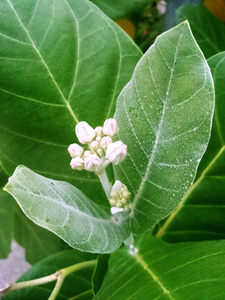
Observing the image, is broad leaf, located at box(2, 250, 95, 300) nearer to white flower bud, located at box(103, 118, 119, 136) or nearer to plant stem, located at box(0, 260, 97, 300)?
plant stem, located at box(0, 260, 97, 300)

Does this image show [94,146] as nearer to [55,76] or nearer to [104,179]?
[104,179]

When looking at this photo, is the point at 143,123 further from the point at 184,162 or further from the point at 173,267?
the point at 173,267

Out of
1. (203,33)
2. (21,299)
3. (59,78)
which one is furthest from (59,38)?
(21,299)

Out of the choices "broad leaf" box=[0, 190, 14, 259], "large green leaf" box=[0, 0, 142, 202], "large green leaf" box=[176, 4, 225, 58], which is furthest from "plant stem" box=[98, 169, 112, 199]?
"large green leaf" box=[176, 4, 225, 58]

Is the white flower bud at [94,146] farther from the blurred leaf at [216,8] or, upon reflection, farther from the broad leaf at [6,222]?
the blurred leaf at [216,8]

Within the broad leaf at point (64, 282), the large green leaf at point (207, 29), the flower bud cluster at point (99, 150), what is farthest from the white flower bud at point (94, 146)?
the large green leaf at point (207, 29)

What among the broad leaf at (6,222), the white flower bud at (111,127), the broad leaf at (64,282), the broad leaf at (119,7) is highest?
the broad leaf at (119,7)
